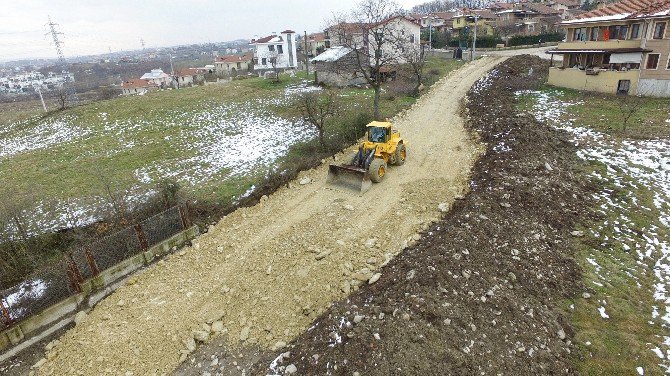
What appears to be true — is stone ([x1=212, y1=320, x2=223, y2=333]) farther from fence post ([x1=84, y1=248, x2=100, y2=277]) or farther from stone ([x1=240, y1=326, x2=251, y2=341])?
fence post ([x1=84, y1=248, x2=100, y2=277])

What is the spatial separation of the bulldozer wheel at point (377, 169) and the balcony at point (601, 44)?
2383 cm

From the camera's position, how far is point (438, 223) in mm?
12938

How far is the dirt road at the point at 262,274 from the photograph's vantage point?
9.57 metres

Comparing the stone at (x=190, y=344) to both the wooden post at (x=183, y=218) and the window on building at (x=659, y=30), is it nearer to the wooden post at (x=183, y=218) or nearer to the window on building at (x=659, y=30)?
the wooden post at (x=183, y=218)

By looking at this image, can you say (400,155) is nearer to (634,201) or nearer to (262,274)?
(262,274)

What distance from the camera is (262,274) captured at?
1148 centimetres

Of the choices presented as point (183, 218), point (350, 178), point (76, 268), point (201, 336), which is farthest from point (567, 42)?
point (76, 268)

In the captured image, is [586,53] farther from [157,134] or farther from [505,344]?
[157,134]

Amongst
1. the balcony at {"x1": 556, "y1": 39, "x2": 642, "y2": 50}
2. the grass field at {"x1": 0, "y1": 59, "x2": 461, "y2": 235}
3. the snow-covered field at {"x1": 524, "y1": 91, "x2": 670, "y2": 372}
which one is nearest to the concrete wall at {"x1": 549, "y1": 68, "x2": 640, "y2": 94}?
the balcony at {"x1": 556, "y1": 39, "x2": 642, "y2": 50}

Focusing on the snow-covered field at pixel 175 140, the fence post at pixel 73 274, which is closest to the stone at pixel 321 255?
the fence post at pixel 73 274

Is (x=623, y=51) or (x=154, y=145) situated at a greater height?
(x=623, y=51)

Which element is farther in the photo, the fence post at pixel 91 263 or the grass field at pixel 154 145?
the grass field at pixel 154 145

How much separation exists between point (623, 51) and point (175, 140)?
105 ft

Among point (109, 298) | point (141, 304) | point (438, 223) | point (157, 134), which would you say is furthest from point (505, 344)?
point (157, 134)
